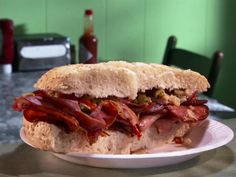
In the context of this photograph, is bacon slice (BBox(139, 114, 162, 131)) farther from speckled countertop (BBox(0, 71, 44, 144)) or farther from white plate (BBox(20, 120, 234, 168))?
speckled countertop (BBox(0, 71, 44, 144))

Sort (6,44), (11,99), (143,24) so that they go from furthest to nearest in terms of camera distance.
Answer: (143,24)
(6,44)
(11,99)

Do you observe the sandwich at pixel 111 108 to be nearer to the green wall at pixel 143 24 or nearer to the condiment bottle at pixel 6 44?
the condiment bottle at pixel 6 44

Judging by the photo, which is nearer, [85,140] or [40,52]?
[85,140]

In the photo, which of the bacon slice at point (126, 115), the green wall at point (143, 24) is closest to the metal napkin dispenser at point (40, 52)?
the green wall at point (143, 24)

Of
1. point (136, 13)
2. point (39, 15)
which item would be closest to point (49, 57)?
point (39, 15)

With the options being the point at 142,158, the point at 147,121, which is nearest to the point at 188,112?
the point at 147,121

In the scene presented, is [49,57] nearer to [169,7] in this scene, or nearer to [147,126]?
[169,7]

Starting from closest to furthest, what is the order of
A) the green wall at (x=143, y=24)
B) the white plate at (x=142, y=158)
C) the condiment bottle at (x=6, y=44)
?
the white plate at (x=142, y=158) → the condiment bottle at (x=6, y=44) → the green wall at (x=143, y=24)

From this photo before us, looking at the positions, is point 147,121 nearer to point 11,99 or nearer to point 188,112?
point 188,112
